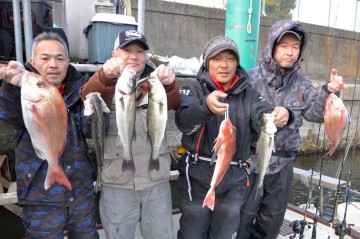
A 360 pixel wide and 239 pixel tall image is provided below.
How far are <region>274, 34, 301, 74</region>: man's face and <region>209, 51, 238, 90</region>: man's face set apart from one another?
2.21ft

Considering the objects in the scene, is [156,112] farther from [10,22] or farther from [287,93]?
[10,22]

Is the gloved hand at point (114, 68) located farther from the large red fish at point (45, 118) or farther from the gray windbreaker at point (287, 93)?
the gray windbreaker at point (287, 93)

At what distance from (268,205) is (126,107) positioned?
80.8 inches

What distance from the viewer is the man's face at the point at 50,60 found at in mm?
2699

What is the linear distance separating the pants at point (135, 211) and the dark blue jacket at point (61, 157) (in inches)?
9.6

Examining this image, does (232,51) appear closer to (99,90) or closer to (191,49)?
(99,90)

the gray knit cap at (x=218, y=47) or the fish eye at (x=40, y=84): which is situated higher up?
the gray knit cap at (x=218, y=47)

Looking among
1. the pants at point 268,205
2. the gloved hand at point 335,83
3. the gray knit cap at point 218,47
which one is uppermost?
the gray knit cap at point 218,47

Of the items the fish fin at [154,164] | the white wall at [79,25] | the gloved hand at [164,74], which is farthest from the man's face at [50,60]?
the white wall at [79,25]

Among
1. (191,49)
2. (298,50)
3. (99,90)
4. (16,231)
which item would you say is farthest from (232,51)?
(191,49)

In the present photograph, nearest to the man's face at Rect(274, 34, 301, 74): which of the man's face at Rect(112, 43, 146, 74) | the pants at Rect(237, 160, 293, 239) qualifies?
the pants at Rect(237, 160, 293, 239)

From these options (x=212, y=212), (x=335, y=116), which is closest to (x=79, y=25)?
(x=212, y=212)

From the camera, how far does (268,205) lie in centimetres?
344

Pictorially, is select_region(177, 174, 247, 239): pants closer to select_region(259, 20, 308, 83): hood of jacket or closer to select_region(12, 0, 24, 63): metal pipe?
select_region(259, 20, 308, 83): hood of jacket
